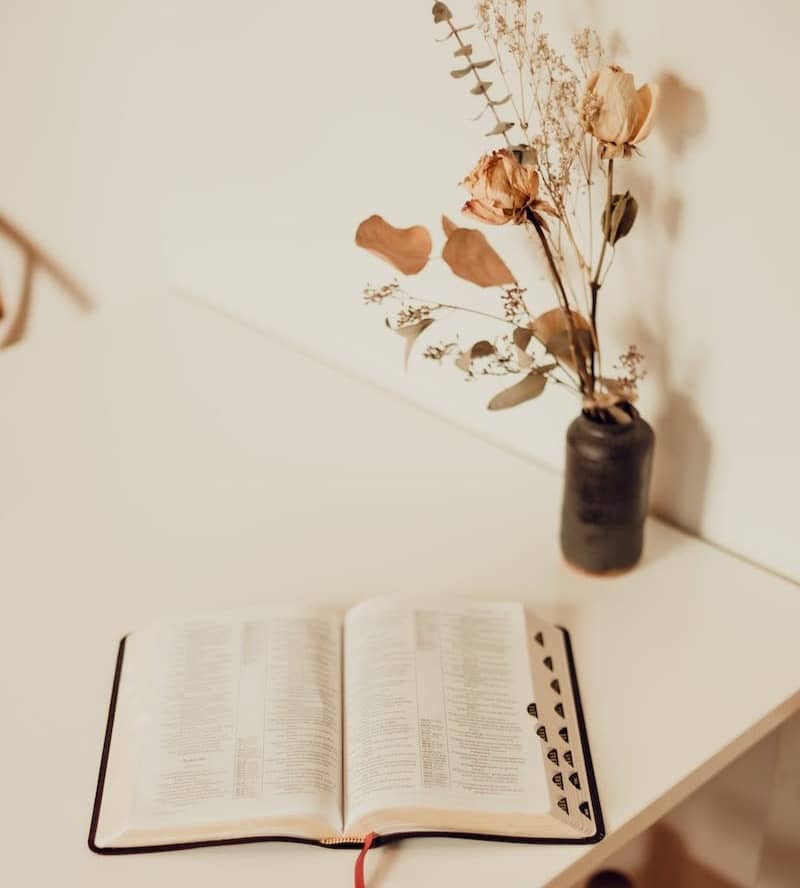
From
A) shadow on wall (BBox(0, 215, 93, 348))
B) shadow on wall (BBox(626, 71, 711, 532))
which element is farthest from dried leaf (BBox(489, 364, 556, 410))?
shadow on wall (BBox(0, 215, 93, 348))

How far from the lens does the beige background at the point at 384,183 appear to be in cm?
97

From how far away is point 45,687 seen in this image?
101 cm

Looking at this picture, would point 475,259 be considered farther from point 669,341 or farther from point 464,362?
point 669,341

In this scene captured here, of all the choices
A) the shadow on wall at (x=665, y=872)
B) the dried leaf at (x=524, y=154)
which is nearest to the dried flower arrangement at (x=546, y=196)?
the dried leaf at (x=524, y=154)

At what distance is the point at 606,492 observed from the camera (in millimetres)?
1066

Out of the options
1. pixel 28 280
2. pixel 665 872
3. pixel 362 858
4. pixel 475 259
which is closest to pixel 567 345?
pixel 475 259

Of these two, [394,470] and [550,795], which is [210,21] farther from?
[550,795]

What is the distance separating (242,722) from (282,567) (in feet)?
0.85

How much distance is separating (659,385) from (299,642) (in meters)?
0.45

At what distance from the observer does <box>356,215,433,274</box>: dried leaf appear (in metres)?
1.00

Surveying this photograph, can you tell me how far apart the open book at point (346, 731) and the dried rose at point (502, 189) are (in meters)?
0.37

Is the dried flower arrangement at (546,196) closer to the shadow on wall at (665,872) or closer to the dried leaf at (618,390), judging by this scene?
the dried leaf at (618,390)

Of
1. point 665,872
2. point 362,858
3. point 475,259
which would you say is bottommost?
point 665,872

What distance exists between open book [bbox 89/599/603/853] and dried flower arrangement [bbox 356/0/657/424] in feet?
0.79
